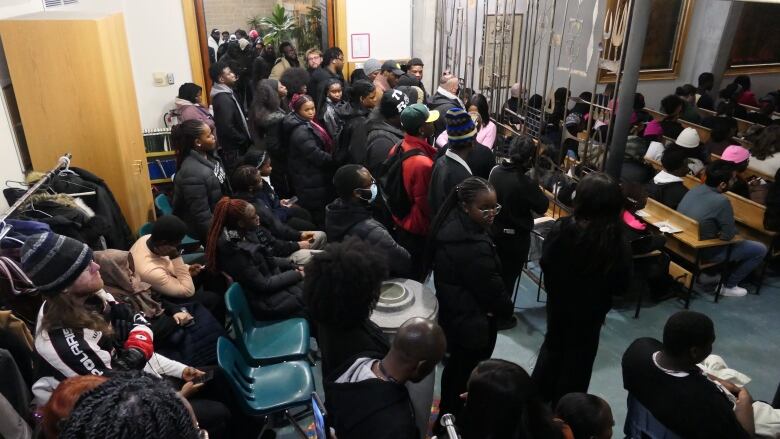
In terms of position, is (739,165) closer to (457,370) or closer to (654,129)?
(654,129)

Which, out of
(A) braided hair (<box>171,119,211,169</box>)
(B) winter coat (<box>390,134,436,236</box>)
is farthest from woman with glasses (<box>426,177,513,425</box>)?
(A) braided hair (<box>171,119,211,169</box>)

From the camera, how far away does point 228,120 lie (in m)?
5.64

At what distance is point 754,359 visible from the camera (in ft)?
12.1

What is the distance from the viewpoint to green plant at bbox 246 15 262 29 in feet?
41.4

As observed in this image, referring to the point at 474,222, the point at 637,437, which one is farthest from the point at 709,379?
the point at 474,222

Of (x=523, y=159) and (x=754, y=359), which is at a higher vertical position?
(x=523, y=159)

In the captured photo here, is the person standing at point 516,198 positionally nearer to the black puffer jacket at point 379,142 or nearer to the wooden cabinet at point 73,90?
the black puffer jacket at point 379,142

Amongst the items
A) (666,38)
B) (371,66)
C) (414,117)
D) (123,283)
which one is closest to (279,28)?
(371,66)

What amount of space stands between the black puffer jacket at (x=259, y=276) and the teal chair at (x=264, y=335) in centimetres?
6

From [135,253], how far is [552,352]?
2.44 metres

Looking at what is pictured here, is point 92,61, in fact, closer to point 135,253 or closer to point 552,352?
point 135,253

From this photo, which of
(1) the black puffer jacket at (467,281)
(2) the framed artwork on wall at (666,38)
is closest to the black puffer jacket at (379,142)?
(1) the black puffer jacket at (467,281)

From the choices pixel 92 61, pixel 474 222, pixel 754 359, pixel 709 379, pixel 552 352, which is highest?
pixel 92 61

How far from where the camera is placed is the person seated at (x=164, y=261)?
2.94 metres
